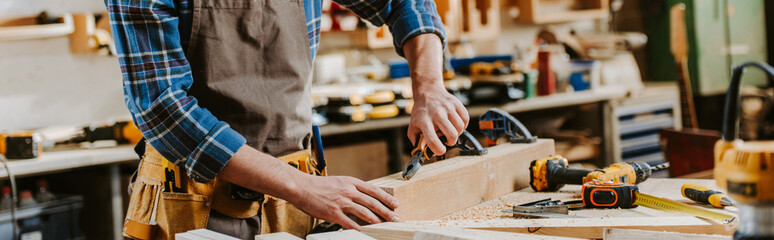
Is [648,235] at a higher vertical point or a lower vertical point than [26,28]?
lower

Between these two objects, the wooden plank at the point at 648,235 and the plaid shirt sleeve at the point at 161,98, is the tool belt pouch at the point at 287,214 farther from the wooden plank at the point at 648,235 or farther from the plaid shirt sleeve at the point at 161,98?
the wooden plank at the point at 648,235

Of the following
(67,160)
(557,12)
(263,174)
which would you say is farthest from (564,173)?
(557,12)

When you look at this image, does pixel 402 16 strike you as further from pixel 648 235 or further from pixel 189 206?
pixel 648 235

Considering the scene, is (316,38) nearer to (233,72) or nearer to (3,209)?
(233,72)

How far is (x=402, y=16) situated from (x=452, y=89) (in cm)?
174

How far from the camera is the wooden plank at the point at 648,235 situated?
3.11 ft

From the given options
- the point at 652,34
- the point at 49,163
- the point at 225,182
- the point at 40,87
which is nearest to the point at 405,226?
the point at 225,182

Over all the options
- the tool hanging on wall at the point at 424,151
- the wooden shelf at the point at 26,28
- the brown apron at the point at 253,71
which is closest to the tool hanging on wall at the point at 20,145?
the wooden shelf at the point at 26,28

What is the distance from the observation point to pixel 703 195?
52.1 inches

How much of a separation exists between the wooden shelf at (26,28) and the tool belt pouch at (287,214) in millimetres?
1638

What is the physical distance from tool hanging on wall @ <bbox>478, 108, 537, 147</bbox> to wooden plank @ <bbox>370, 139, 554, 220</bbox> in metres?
0.03

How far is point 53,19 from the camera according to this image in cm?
274

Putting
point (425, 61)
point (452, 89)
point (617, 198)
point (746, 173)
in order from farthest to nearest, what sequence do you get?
point (452, 89)
point (425, 61)
point (617, 198)
point (746, 173)

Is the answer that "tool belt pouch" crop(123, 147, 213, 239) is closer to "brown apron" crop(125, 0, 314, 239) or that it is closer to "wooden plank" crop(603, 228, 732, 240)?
"brown apron" crop(125, 0, 314, 239)
